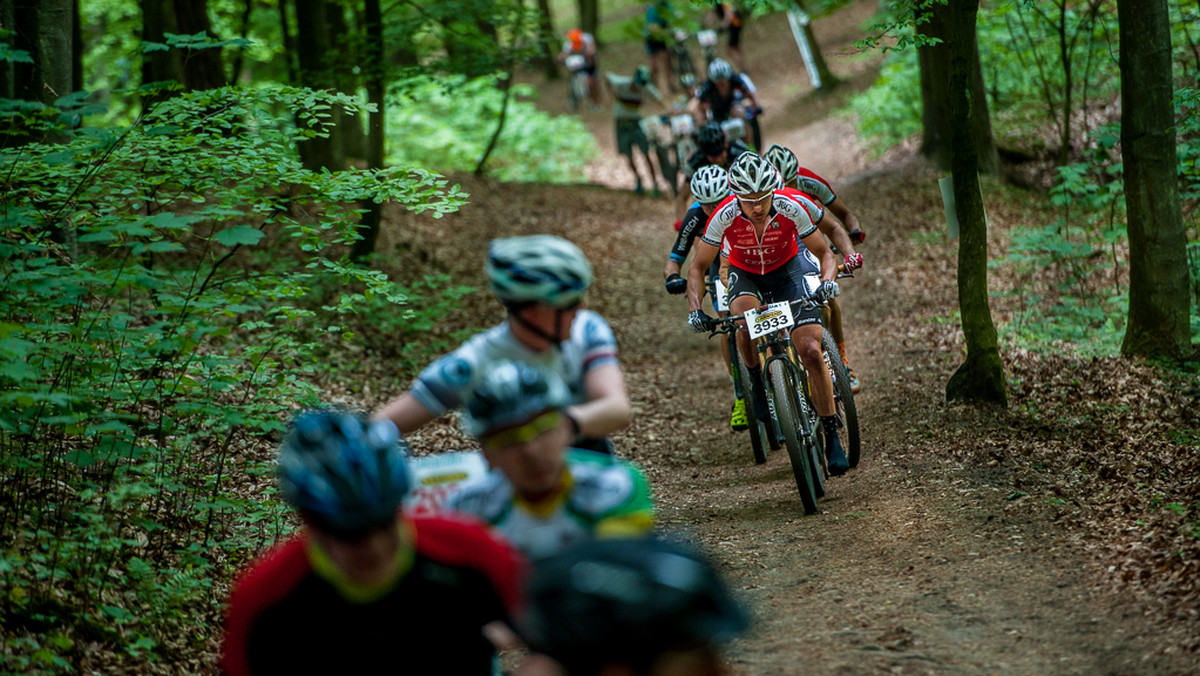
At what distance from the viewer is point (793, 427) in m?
6.95

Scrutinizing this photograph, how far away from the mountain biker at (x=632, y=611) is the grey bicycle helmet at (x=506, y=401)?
581 mm

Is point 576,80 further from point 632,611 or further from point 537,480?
point 632,611

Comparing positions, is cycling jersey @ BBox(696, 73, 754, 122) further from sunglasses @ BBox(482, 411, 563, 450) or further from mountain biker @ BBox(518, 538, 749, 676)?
mountain biker @ BBox(518, 538, 749, 676)

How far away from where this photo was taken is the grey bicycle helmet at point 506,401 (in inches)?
102

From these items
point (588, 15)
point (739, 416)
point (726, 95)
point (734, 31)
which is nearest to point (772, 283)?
point (739, 416)

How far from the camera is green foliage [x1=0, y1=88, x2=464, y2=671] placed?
15.9 feet

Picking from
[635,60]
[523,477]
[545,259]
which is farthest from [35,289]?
[635,60]

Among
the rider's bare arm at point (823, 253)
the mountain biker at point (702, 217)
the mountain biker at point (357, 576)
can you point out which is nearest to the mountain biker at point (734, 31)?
the mountain biker at point (702, 217)

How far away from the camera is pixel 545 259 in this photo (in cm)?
331

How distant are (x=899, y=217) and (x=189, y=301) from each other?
13353 mm

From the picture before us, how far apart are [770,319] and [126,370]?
4.20 metres

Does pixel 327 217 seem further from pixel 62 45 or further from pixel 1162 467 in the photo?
pixel 1162 467

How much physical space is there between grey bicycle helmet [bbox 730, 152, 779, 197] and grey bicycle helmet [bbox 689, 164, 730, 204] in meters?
1.35

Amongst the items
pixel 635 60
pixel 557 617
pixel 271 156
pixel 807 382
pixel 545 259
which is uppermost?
pixel 635 60
